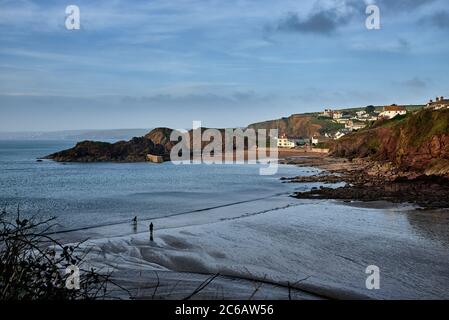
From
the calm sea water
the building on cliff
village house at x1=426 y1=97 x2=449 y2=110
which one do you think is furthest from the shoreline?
the building on cliff

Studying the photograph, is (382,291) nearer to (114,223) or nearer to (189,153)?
(114,223)

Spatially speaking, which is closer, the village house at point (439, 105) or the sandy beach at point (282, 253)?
the sandy beach at point (282, 253)

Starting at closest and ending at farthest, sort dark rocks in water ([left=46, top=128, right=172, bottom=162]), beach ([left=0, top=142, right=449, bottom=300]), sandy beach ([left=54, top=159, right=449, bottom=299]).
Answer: sandy beach ([left=54, top=159, right=449, bottom=299])
beach ([left=0, top=142, right=449, bottom=300])
dark rocks in water ([left=46, top=128, right=172, bottom=162])

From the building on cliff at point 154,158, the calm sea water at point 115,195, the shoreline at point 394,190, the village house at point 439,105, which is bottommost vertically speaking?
the calm sea water at point 115,195

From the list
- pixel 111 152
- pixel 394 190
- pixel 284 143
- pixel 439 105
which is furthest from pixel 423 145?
pixel 284 143

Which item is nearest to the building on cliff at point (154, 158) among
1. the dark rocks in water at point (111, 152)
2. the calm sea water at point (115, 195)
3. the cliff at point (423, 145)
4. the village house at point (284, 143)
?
the dark rocks in water at point (111, 152)

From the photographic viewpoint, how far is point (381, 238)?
23578 millimetres

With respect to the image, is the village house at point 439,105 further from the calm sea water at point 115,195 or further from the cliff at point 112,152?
the cliff at point 112,152

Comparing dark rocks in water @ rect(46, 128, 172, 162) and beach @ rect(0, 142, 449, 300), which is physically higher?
dark rocks in water @ rect(46, 128, 172, 162)

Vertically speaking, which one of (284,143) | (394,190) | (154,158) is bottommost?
(394,190)

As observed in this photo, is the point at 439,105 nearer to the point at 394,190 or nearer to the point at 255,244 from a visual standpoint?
the point at 394,190

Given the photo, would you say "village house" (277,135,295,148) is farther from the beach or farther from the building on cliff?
the beach

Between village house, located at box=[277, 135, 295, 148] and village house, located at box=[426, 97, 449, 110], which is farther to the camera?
village house, located at box=[277, 135, 295, 148]

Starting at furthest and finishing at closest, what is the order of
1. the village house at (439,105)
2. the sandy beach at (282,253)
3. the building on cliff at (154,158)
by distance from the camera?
1. the building on cliff at (154,158)
2. the village house at (439,105)
3. the sandy beach at (282,253)
